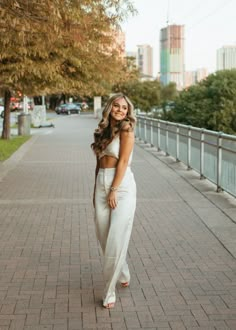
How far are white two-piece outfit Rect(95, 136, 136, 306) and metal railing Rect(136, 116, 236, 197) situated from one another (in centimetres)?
502

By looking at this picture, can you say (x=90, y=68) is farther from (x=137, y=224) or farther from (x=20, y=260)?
(x=20, y=260)

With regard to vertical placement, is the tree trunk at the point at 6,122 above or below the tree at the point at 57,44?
below

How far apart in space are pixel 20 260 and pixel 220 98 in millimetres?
17797

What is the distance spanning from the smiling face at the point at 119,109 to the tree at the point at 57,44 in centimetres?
407

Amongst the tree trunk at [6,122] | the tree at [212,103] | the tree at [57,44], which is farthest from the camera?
the tree trunk at [6,122]

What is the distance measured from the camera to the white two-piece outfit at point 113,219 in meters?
4.68

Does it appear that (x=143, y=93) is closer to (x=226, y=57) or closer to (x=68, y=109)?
(x=226, y=57)

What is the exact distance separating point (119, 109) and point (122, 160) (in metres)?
0.41

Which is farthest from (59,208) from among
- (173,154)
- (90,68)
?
(90,68)

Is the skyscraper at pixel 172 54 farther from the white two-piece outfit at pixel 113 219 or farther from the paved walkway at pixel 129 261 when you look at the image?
the white two-piece outfit at pixel 113 219

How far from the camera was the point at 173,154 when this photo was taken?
1652 cm

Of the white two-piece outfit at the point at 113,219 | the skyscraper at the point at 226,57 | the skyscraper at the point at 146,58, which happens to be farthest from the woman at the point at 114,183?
the skyscraper at the point at 146,58

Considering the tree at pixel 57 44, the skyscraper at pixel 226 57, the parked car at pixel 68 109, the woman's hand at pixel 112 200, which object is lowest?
the parked car at pixel 68 109

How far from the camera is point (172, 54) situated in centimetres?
6119
